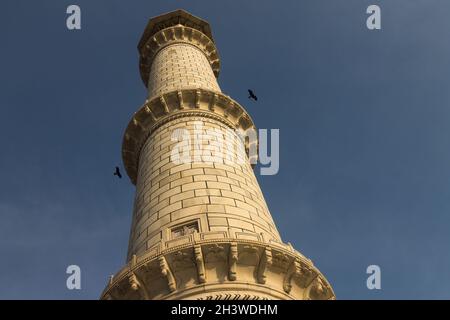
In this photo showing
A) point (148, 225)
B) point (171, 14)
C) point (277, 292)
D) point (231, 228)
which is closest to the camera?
point (277, 292)

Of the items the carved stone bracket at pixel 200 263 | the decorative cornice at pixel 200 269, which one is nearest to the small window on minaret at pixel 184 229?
the decorative cornice at pixel 200 269

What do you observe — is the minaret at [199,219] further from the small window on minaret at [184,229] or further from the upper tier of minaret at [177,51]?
the upper tier of minaret at [177,51]

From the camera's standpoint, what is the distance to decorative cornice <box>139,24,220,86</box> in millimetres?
33156

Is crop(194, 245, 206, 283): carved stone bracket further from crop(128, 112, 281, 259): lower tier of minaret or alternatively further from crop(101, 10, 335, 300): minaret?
crop(128, 112, 281, 259): lower tier of minaret

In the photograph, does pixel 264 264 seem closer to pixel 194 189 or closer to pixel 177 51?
pixel 194 189

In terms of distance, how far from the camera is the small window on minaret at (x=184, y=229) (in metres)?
14.2

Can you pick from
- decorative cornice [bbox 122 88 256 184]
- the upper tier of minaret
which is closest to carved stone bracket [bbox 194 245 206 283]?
decorative cornice [bbox 122 88 256 184]

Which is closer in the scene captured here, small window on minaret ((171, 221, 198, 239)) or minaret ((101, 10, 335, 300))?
minaret ((101, 10, 335, 300))

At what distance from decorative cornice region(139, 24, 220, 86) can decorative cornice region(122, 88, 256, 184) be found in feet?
38.0
